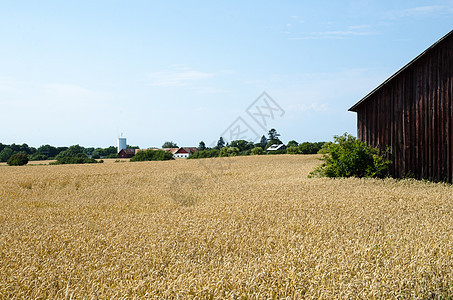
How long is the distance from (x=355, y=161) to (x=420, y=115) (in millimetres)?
3161

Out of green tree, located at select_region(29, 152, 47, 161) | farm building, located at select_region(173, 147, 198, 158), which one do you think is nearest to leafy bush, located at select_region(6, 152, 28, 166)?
green tree, located at select_region(29, 152, 47, 161)

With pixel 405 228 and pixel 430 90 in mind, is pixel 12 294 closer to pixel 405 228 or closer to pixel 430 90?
pixel 405 228

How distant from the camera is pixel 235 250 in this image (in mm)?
4754

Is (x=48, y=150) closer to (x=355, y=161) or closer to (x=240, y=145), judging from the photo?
(x=240, y=145)

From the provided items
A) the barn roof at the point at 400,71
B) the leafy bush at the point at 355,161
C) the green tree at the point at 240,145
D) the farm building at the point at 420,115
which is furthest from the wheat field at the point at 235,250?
the green tree at the point at 240,145

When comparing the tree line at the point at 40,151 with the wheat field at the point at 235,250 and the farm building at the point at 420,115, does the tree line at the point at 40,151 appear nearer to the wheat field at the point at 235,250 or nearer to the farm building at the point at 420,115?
the farm building at the point at 420,115

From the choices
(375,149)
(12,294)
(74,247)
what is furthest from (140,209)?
(375,149)

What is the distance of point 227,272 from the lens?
368 centimetres

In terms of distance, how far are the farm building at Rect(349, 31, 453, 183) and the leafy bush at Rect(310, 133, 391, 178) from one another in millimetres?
420

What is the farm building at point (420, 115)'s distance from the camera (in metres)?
13.4

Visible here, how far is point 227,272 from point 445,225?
4.61 meters

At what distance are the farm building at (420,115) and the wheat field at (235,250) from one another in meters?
5.80

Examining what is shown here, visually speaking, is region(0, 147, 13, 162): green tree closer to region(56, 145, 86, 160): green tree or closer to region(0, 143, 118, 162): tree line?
region(0, 143, 118, 162): tree line

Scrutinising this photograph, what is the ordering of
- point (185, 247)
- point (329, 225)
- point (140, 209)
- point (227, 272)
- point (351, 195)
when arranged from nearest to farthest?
point (227, 272) < point (185, 247) < point (329, 225) < point (140, 209) < point (351, 195)
